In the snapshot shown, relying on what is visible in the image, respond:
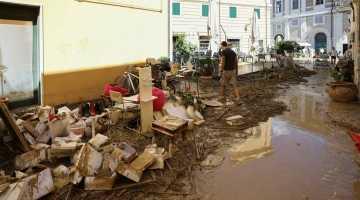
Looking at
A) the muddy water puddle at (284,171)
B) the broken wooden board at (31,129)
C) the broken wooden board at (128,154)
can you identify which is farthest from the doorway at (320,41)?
the broken wooden board at (31,129)

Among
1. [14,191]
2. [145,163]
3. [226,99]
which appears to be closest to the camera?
[14,191]

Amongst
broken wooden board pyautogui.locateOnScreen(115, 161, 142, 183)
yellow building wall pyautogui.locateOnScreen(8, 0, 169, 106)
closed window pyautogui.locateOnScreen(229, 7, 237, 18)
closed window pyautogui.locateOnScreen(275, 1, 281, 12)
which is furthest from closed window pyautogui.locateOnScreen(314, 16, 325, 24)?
broken wooden board pyautogui.locateOnScreen(115, 161, 142, 183)

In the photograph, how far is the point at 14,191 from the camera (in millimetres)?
2596

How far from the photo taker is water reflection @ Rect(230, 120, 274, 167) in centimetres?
378

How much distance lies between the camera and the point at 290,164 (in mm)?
3527

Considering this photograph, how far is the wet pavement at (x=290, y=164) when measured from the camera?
9.53 feet

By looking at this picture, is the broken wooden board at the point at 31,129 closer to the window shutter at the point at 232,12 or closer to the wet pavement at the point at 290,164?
the wet pavement at the point at 290,164

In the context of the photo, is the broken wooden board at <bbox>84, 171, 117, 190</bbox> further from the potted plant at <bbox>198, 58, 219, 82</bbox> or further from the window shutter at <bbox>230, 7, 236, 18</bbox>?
the window shutter at <bbox>230, 7, 236, 18</bbox>

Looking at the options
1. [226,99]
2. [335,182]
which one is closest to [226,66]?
[226,99]

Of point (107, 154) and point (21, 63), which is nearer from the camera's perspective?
point (107, 154)

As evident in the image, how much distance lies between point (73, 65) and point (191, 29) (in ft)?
57.5

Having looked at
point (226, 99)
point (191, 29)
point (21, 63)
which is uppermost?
point (191, 29)

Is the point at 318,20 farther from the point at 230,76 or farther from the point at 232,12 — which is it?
the point at 230,76

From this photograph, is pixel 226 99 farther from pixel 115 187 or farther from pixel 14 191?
pixel 14 191
